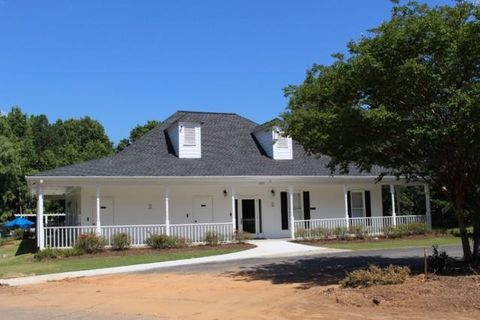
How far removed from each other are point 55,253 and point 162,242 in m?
4.30

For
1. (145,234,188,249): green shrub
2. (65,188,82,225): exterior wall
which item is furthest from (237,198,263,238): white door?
(65,188,82,225): exterior wall

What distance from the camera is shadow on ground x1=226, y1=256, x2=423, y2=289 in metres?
13.7

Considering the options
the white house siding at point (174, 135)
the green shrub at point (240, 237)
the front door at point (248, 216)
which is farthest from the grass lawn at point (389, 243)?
the white house siding at point (174, 135)

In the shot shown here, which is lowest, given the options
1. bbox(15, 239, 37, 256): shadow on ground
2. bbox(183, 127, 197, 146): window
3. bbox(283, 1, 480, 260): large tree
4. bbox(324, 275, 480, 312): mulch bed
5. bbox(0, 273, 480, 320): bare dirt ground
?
bbox(0, 273, 480, 320): bare dirt ground

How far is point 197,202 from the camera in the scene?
89.2ft

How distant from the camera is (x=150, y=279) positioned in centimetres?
1484

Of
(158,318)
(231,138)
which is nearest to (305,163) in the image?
(231,138)

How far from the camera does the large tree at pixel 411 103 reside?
12.0m

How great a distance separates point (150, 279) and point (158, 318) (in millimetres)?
5414

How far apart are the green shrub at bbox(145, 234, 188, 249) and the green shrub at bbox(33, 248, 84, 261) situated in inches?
114

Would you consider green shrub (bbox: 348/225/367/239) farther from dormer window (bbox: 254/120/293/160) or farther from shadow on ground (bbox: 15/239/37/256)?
shadow on ground (bbox: 15/239/37/256)

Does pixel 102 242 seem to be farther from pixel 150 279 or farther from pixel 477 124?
pixel 477 124

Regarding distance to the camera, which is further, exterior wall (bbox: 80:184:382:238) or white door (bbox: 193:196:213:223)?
white door (bbox: 193:196:213:223)

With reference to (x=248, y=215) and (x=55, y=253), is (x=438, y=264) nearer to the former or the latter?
(x=55, y=253)
